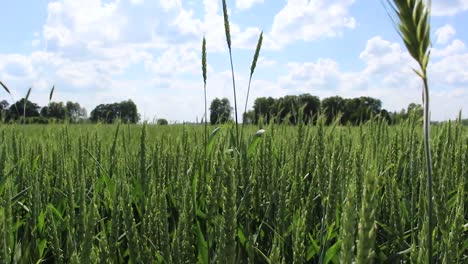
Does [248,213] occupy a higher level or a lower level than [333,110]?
lower

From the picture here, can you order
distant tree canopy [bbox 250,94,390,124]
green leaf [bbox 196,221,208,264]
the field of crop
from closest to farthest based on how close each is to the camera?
the field of crop, green leaf [bbox 196,221,208,264], distant tree canopy [bbox 250,94,390,124]

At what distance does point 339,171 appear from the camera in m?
0.88

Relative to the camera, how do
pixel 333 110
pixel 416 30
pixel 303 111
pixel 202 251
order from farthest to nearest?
pixel 333 110, pixel 303 111, pixel 202 251, pixel 416 30

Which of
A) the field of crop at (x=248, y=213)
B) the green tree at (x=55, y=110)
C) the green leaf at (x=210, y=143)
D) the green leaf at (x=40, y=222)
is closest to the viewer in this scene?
the field of crop at (x=248, y=213)

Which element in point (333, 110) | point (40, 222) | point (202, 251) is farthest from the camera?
point (333, 110)

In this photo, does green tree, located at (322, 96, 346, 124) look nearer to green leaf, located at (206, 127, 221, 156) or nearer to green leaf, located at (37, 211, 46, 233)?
green leaf, located at (206, 127, 221, 156)

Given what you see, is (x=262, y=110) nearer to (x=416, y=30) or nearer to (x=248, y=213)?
(x=248, y=213)

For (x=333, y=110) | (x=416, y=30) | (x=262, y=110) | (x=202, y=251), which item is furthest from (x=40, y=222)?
(x=262, y=110)

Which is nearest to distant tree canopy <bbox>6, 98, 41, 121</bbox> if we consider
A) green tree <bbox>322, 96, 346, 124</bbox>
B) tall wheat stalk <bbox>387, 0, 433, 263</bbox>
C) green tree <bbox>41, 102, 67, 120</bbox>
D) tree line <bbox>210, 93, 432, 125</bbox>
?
green tree <bbox>41, 102, 67, 120</bbox>

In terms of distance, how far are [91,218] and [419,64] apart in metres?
0.53

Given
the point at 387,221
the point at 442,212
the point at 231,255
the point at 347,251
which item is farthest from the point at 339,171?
the point at 387,221

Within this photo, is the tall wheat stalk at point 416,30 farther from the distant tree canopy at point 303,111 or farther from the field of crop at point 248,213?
the distant tree canopy at point 303,111

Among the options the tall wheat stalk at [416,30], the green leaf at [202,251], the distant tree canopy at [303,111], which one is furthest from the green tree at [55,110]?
the tall wheat stalk at [416,30]

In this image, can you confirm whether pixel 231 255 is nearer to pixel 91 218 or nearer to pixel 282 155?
pixel 91 218
